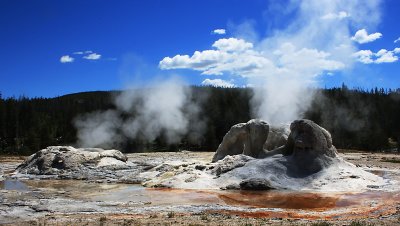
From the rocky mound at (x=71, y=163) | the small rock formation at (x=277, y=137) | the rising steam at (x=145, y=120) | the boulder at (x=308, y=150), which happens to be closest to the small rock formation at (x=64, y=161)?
the rocky mound at (x=71, y=163)

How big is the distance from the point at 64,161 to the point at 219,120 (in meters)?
32.1

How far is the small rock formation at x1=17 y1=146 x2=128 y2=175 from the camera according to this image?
25141 millimetres

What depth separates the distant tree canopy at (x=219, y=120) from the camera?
170ft

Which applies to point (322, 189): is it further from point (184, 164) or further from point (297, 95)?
point (297, 95)

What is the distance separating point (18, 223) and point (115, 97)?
5092 centimetres

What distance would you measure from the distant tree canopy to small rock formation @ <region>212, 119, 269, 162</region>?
27598mm

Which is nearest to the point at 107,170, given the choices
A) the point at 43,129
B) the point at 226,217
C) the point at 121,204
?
the point at 121,204

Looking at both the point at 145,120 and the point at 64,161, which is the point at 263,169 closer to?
the point at 64,161

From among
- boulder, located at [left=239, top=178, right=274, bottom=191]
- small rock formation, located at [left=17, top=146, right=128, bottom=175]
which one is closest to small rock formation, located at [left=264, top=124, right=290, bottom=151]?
boulder, located at [left=239, top=178, right=274, bottom=191]

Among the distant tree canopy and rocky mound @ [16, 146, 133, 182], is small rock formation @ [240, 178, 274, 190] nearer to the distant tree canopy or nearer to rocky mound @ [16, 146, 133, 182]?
rocky mound @ [16, 146, 133, 182]

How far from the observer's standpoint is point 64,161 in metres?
25.6

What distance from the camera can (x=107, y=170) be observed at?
24969 mm

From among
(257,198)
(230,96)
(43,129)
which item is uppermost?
(230,96)

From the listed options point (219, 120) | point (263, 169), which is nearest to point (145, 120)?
point (219, 120)
